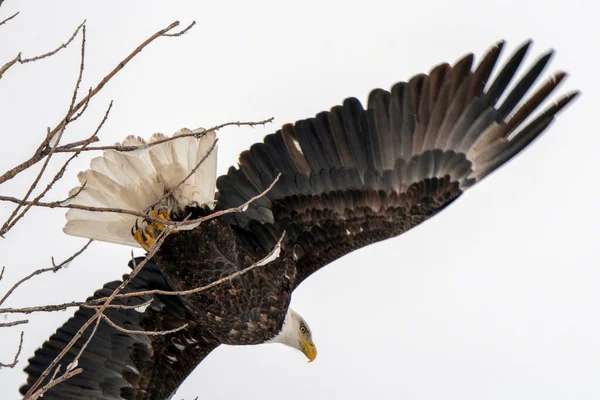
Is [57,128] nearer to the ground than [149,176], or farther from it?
nearer to the ground

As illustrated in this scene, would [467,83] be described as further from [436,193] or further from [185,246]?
[185,246]

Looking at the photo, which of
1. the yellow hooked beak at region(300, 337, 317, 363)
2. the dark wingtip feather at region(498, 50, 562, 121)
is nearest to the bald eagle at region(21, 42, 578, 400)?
the dark wingtip feather at region(498, 50, 562, 121)

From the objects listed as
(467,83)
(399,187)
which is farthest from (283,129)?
(467,83)

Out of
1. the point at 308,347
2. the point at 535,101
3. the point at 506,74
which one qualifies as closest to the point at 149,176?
the point at 308,347

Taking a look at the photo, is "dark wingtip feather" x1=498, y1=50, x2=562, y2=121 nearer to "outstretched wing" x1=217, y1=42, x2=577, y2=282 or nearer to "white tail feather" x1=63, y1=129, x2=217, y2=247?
"outstretched wing" x1=217, y1=42, x2=577, y2=282

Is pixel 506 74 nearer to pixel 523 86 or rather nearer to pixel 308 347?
pixel 523 86

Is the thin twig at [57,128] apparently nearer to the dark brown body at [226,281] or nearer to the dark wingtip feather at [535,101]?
the dark brown body at [226,281]

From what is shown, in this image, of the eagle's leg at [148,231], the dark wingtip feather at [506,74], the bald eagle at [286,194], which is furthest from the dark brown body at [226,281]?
the dark wingtip feather at [506,74]
